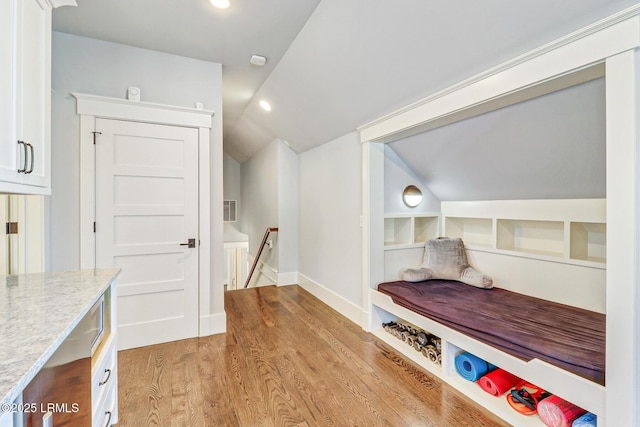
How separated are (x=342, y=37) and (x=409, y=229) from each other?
195cm

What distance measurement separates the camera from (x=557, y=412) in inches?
61.7

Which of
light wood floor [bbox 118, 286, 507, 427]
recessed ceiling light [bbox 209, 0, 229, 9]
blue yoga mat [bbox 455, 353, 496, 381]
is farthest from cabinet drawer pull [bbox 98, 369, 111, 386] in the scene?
recessed ceiling light [bbox 209, 0, 229, 9]

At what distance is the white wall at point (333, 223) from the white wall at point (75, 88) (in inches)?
71.8

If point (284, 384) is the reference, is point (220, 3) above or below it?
above

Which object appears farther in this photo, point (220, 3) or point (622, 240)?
point (220, 3)

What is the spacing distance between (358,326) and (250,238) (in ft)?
13.8

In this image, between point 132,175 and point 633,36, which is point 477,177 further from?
point 132,175

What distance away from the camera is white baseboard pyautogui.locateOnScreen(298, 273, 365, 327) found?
10.4 ft

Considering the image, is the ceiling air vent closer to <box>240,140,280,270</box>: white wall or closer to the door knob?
<box>240,140,280,270</box>: white wall

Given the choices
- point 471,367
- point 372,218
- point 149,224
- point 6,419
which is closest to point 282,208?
point 372,218

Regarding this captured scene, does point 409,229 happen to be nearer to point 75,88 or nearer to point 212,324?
point 212,324

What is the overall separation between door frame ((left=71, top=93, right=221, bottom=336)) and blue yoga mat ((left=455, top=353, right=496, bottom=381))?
2.15 meters

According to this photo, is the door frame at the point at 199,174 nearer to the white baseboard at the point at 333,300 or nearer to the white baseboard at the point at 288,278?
the white baseboard at the point at 333,300

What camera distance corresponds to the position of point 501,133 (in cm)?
212
